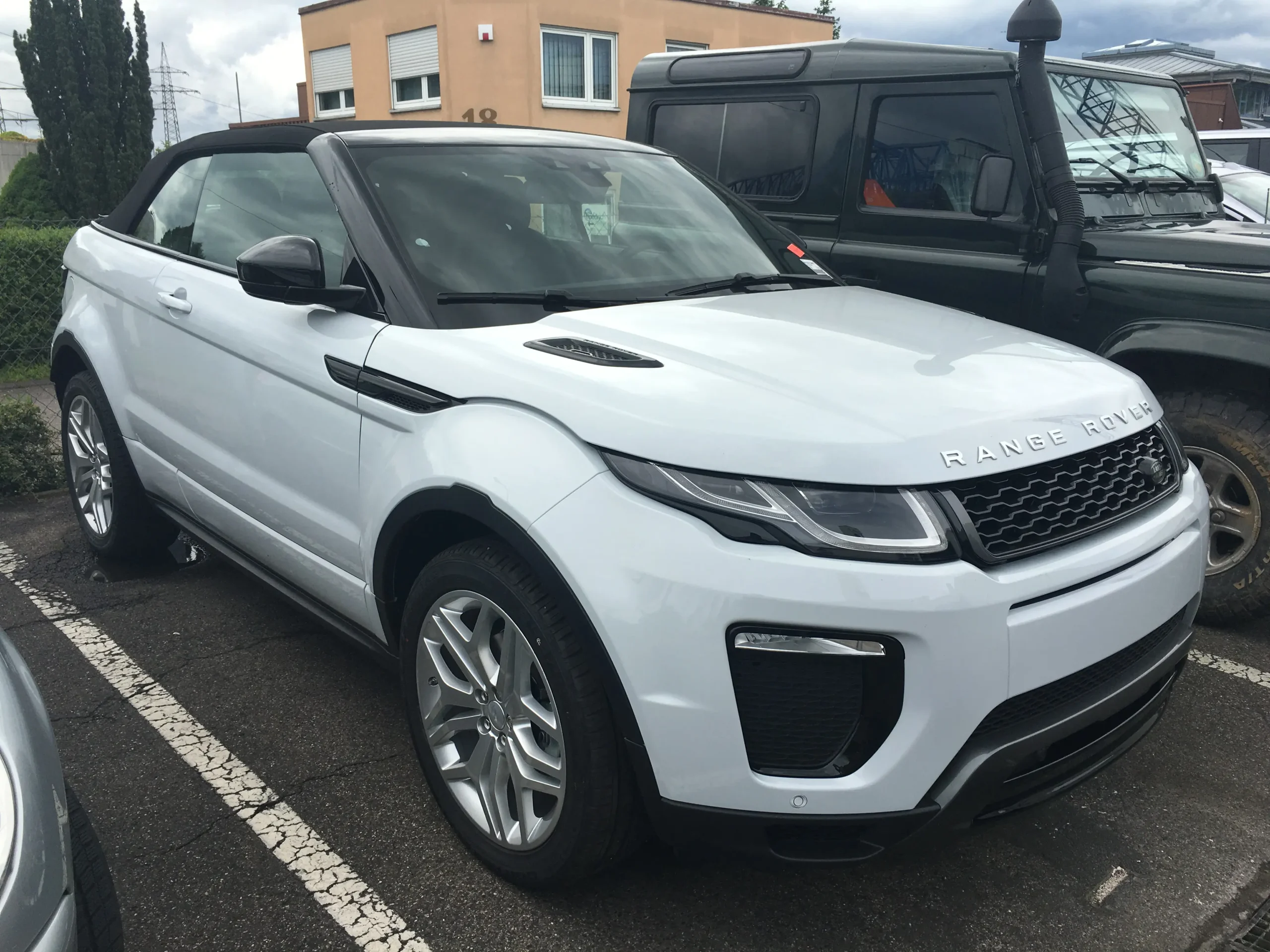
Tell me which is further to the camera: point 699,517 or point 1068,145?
point 1068,145

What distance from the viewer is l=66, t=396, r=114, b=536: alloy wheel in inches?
165

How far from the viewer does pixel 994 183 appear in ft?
13.4

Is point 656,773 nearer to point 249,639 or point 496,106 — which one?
point 249,639

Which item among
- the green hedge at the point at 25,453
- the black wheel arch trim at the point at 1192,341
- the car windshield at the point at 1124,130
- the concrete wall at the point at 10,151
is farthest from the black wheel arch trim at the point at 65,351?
the concrete wall at the point at 10,151

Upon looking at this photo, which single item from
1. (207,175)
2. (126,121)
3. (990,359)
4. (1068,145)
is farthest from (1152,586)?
(126,121)

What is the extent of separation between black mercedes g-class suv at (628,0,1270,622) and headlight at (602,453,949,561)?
199cm

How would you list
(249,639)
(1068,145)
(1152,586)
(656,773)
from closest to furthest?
(656,773)
(1152,586)
(249,639)
(1068,145)

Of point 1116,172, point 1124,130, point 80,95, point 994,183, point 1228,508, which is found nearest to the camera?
point 1228,508

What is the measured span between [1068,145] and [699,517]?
3311mm

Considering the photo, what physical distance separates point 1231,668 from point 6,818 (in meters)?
3.64

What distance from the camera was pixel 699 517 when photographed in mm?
1911

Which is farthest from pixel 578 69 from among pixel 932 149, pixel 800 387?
pixel 800 387

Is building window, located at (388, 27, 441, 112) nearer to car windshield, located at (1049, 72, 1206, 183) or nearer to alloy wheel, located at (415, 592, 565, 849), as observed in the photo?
car windshield, located at (1049, 72, 1206, 183)

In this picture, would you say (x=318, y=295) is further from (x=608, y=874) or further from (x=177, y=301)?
(x=608, y=874)
